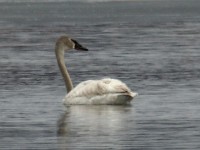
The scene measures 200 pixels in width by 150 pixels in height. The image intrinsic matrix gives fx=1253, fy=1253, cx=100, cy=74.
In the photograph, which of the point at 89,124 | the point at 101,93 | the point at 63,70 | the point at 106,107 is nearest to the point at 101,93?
the point at 101,93

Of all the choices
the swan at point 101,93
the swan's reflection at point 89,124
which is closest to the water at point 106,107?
the swan's reflection at point 89,124

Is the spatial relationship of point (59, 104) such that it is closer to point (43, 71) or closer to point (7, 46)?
point (43, 71)

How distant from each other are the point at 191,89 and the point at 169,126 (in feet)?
13.7

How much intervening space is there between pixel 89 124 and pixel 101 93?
231cm

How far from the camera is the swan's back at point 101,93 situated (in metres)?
17.0

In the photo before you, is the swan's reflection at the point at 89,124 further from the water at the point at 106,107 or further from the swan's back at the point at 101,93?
the swan's back at the point at 101,93

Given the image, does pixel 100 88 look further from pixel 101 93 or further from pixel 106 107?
pixel 106 107

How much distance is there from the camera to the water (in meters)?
13.5

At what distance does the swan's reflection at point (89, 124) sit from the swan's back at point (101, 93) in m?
0.17

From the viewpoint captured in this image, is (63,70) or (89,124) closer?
(89,124)

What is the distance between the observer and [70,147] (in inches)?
506

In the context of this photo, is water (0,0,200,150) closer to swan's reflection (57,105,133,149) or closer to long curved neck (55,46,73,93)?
swan's reflection (57,105,133,149)

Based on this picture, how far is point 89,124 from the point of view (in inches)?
587

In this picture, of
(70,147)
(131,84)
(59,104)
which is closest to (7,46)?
(131,84)
